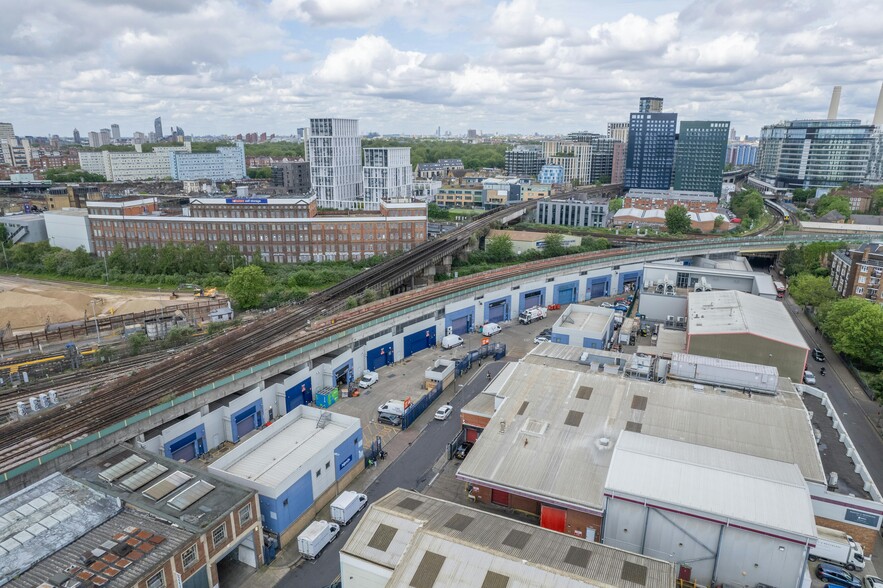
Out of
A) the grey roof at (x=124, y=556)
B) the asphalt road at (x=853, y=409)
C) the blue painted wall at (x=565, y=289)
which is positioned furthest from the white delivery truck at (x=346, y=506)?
the blue painted wall at (x=565, y=289)

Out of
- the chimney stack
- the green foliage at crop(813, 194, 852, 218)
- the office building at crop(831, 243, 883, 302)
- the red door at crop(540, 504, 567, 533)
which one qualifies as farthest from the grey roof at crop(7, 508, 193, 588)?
the chimney stack

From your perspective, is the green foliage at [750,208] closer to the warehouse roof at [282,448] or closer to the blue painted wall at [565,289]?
the blue painted wall at [565,289]

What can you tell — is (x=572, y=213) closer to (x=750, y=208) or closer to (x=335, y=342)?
(x=750, y=208)

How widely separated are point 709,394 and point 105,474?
31823 millimetres

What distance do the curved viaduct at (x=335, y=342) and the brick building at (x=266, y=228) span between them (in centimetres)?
2433

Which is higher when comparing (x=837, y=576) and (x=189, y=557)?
(x=189, y=557)

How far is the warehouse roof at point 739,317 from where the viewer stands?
36719mm

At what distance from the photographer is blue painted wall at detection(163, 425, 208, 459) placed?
29.0 meters

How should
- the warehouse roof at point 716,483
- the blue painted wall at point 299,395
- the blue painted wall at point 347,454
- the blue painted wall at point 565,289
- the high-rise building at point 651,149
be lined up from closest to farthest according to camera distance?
the warehouse roof at point 716,483, the blue painted wall at point 347,454, the blue painted wall at point 299,395, the blue painted wall at point 565,289, the high-rise building at point 651,149

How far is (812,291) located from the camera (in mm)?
55844

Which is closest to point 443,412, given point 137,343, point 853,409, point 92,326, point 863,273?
point 853,409

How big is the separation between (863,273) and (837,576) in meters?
43.2

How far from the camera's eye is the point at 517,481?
23.9 m

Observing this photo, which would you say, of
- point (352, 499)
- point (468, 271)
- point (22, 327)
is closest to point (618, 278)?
point (468, 271)
